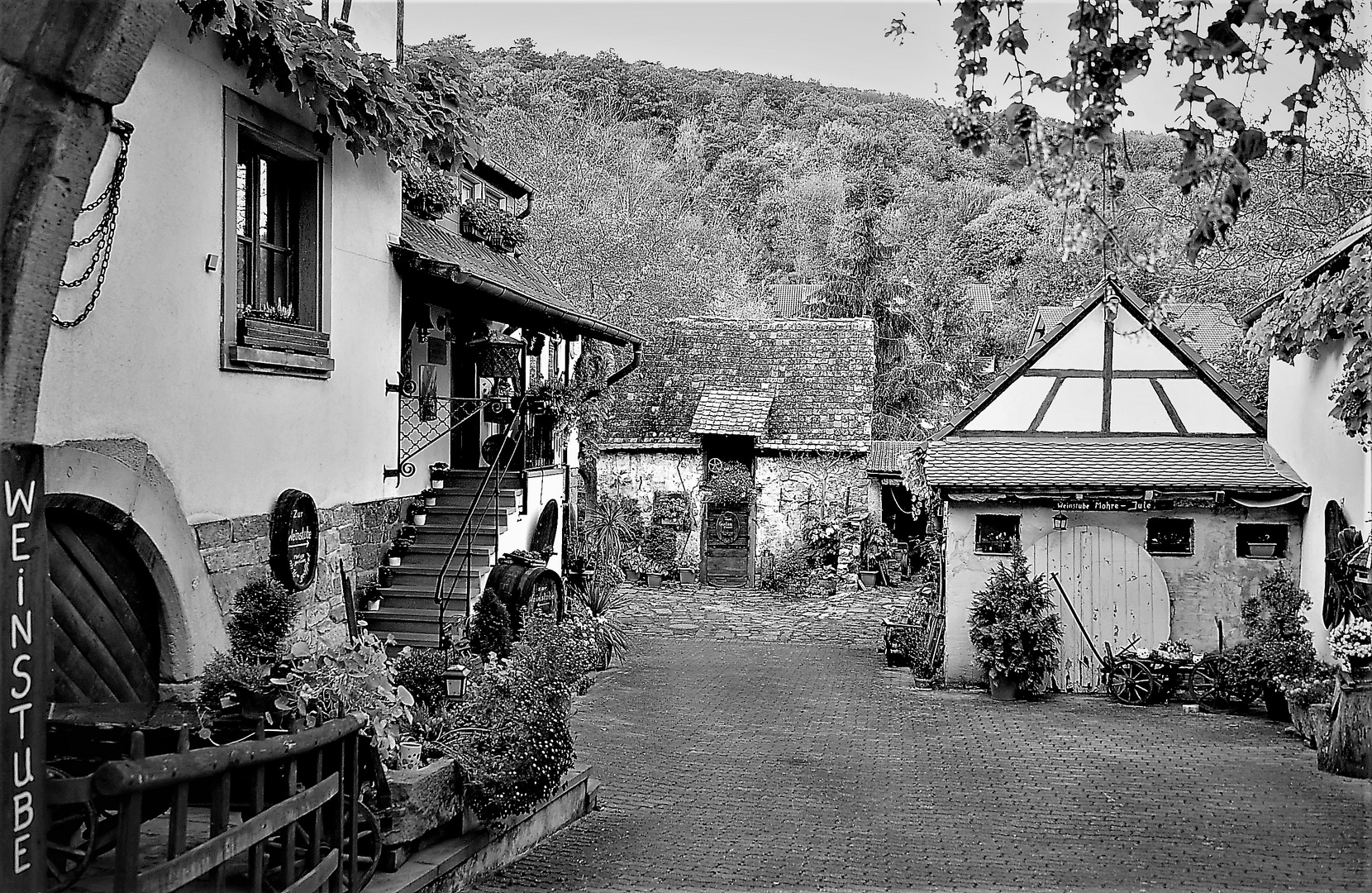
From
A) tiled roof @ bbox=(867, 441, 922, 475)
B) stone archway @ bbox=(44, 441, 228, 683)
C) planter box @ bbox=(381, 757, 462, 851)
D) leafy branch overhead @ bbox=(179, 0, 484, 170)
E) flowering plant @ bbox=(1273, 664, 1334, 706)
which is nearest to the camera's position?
stone archway @ bbox=(44, 441, 228, 683)

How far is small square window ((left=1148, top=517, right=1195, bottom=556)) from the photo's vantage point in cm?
1448

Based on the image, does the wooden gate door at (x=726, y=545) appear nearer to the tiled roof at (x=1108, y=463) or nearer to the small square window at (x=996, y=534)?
the tiled roof at (x=1108, y=463)

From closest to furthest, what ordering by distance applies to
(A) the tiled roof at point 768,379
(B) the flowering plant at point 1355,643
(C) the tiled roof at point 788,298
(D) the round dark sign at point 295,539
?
(D) the round dark sign at point 295,539
(B) the flowering plant at point 1355,643
(A) the tiled roof at point 768,379
(C) the tiled roof at point 788,298

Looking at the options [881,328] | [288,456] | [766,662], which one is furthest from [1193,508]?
[881,328]

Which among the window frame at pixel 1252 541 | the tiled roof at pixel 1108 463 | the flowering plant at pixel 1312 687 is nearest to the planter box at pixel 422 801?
the flowering plant at pixel 1312 687

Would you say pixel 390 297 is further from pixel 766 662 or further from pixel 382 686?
pixel 766 662

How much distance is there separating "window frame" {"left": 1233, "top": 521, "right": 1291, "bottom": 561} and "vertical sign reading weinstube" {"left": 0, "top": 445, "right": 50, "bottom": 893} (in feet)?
46.1

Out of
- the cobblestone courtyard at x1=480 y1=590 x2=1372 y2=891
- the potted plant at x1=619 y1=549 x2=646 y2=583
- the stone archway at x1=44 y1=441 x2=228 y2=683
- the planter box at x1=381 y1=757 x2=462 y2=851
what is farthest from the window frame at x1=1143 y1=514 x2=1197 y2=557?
the potted plant at x1=619 y1=549 x2=646 y2=583

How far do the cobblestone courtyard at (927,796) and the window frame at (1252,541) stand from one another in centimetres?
250

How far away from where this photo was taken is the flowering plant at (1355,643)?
9945 millimetres

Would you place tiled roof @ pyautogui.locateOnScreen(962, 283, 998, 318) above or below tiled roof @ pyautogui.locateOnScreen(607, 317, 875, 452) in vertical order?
above

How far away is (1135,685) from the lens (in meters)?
13.9

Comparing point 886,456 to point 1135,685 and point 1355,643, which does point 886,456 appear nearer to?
point 1135,685

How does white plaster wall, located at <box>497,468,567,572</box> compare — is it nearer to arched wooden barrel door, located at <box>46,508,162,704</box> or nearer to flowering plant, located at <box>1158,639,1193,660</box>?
arched wooden barrel door, located at <box>46,508,162,704</box>
